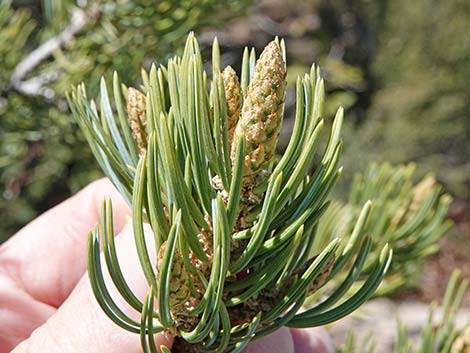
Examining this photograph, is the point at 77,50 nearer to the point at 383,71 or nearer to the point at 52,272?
the point at 52,272

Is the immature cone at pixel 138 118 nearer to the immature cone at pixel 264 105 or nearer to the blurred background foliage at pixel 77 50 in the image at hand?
the immature cone at pixel 264 105

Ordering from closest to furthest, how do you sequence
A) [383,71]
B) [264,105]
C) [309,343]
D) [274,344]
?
1. [264,105]
2. [274,344]
3. [309,343]
4. [383,71]

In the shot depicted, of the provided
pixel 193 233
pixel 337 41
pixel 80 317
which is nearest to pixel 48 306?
pixel 80 317

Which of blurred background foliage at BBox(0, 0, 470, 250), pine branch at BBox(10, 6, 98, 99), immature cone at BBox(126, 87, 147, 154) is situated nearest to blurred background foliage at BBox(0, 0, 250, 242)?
pine branch at BBox(10, 6, 98, 99)

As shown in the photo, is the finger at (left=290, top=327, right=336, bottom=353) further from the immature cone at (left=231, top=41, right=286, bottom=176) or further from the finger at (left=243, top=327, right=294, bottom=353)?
the immature cone at (left=231, top=41, right=286, bottom=176)

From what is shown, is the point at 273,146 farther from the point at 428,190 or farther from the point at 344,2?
the point at 344,2

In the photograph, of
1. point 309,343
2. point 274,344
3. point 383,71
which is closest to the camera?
point 274,344

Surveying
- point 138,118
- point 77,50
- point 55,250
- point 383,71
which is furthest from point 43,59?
point 383,71
